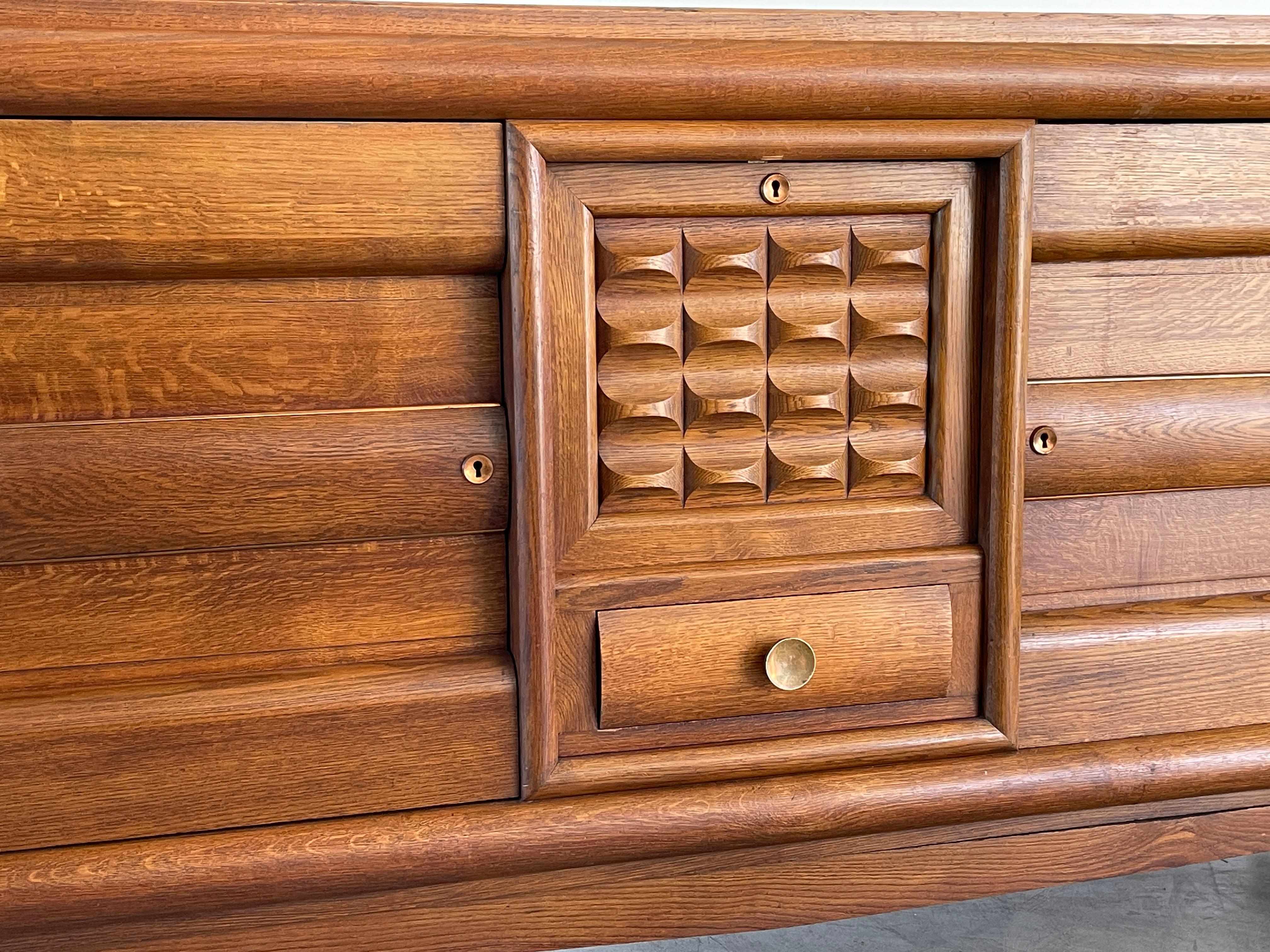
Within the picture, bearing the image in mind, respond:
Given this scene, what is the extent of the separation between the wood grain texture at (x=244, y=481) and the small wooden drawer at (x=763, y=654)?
140 mm

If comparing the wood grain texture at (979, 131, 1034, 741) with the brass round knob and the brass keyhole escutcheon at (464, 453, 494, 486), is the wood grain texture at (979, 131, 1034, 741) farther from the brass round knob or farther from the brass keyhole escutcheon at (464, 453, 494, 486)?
the brass keyhole escutcheon at (464, 453, 494, 486)

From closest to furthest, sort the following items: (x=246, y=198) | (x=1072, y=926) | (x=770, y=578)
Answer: (x=246, y=198) < (x=770, y=578) < (x=1072, y=926)

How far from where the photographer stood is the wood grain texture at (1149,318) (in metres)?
0.90

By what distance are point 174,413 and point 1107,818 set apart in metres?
0.77

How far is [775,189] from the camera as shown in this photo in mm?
825

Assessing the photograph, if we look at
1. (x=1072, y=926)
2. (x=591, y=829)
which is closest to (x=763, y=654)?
(x=591, y=829)

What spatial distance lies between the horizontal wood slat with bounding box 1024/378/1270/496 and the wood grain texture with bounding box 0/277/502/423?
16.6 inches

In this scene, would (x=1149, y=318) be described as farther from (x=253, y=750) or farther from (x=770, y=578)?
(x=253, y=750)

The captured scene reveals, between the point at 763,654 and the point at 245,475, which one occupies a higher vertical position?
the point at 245,475

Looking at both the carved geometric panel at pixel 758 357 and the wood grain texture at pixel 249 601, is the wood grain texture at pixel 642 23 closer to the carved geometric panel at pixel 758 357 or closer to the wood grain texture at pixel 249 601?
the carved geometric panel at pixel 758 357

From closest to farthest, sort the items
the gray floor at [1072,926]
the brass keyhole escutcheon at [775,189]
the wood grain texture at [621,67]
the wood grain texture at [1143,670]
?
the wood grain texture at [621,67]
the brass keyhole escutcheon at [775,189]
the wood grain texture at [1143,670]
the gray floor at [1072,926]

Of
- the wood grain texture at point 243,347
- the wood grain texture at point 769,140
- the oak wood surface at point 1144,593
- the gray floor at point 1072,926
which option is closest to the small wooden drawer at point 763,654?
the oak wood surface at point 1144,593

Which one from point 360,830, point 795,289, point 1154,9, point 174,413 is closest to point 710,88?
point 795,289

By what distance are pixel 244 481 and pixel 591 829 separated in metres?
0.34
